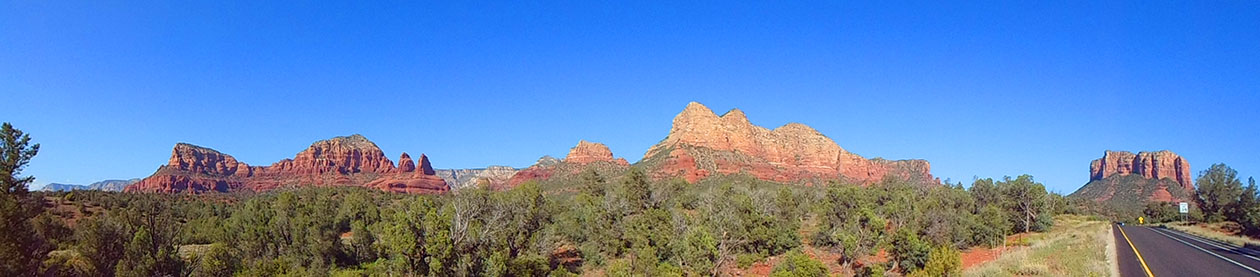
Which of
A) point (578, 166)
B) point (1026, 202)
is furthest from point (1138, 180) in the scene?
point (578, 166)

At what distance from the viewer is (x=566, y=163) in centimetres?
13900

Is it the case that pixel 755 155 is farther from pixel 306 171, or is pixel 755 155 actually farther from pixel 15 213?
pixel 15 213

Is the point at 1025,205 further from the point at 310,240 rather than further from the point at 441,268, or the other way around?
the point at 310,240

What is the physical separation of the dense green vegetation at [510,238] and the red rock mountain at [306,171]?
91.9 meters

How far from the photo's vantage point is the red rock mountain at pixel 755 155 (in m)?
124

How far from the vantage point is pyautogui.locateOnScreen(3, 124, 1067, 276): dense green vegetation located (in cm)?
2272

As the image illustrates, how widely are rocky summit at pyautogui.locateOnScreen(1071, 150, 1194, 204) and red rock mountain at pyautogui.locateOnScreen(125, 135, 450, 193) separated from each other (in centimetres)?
16911

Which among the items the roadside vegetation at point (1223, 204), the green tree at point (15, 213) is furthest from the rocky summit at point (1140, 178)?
the green tree at point (15, 213)

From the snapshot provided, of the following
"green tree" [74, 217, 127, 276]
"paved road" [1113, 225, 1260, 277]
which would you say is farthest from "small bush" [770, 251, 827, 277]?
"green tree" [74, 217, 127, 276]

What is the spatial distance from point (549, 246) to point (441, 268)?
11414mm

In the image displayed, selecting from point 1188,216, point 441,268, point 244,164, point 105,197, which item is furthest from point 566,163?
point 441,268

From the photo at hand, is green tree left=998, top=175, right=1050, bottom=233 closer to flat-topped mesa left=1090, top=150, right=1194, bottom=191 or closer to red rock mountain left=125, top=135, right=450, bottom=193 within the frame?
red rock mountain left=125, top=135, right=450, bottom=193

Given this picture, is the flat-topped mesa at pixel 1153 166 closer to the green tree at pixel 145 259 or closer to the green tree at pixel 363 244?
the green tree at pixel 363 244

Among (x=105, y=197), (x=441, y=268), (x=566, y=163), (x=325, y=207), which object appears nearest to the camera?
(x=441, y=268)
